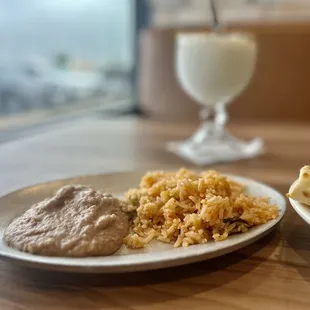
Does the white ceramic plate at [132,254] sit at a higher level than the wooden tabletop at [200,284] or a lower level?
higher

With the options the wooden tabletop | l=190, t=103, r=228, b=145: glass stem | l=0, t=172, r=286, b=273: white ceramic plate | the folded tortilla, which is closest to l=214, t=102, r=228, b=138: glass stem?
l=190, t=103, r=228, b=145: glass stem

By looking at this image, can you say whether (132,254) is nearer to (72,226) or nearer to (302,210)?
(72,226)

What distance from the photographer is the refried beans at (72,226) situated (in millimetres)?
517

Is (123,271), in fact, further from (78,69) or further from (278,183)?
(78,69)

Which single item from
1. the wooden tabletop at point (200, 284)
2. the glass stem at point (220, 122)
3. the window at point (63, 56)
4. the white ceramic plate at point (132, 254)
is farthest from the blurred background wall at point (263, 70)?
the white ceramic plate at point (132, 254)

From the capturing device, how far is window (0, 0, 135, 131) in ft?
5.74

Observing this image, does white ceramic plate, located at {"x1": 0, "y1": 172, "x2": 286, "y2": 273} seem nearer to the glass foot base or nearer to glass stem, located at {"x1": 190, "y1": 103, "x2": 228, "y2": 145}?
the glass foot base

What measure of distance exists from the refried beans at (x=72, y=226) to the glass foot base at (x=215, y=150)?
0.51 m

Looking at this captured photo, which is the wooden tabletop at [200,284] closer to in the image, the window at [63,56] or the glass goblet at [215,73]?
→ the glass goblet at [215,73]

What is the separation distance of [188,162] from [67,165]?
0.88 ft

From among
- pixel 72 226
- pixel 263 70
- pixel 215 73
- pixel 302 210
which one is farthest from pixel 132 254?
pixel 263 70

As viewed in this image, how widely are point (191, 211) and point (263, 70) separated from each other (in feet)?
4.71

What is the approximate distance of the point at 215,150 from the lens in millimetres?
1184

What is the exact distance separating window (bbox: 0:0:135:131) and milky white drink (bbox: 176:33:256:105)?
70cm
